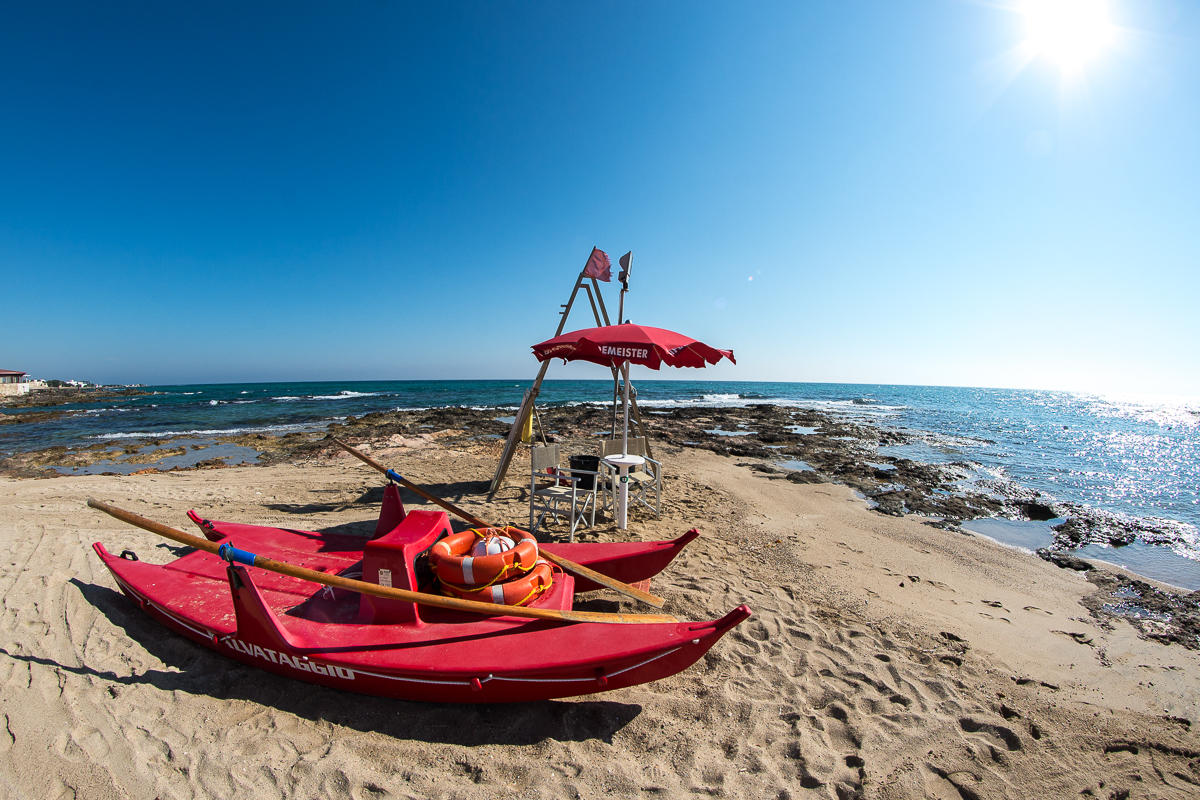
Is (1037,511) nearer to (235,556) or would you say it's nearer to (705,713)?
(705,713)

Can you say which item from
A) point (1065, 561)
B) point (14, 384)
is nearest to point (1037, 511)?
point (1065, 561)

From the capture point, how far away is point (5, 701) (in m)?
2.95

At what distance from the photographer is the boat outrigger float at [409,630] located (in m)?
2.77

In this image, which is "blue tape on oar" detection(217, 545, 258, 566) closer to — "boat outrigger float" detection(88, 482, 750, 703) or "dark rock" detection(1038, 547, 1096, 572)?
"boat outrigger float" detection(88, 482, 750, 703)

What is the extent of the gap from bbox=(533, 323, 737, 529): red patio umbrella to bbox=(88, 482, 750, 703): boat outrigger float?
275 cm

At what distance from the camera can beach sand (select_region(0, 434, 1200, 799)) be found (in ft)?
8.27

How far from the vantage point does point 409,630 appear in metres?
3.12

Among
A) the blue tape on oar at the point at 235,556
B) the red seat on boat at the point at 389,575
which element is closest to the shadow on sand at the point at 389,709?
the red seat on boat at the point at 389,575

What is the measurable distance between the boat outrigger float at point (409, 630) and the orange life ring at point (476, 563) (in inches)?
7.4

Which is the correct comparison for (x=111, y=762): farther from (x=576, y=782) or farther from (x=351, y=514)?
(x=351, y=514)

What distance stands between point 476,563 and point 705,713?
6.31 feet

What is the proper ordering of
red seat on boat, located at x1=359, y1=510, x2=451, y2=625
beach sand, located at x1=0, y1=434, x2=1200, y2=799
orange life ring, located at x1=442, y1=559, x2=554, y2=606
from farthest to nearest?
1. orange life ring, located at x1=442, y1=559, x2=554, y2=606
2. red seat on boat, located at x1=359, y1=510, x2=451, y2=625
3. beach sand, located at x1=0, y1=434, x2=1200, y2=799

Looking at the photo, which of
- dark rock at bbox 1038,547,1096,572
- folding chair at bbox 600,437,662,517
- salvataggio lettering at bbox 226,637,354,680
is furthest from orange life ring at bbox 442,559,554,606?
dark rock at bbox 1038,547,1096,572

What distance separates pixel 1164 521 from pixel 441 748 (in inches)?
545
